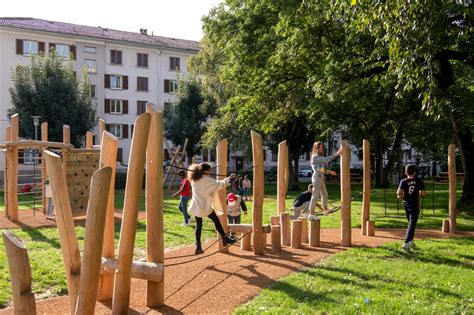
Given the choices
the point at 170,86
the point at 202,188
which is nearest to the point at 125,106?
the point at 170,86

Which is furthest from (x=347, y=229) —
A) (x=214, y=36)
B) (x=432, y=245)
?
(x=214, y=36)

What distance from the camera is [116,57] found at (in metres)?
50.2

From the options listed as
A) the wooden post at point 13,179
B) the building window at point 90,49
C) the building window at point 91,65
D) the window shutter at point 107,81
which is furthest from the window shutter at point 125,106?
the wooden post at point 13,179

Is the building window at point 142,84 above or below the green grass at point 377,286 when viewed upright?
above

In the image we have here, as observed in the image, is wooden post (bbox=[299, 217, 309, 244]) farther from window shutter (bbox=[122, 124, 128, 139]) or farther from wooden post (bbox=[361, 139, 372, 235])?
window shutter (bbox=[122, 124, 128, 139])

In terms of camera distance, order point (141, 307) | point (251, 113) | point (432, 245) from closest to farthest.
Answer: point (141, 307) < point (432, 245) < point (251, 113)

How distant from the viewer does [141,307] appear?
6.04 m

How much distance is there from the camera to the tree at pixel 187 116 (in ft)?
137

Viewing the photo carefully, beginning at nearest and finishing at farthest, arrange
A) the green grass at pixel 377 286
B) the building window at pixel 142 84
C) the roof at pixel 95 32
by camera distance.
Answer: the green grass at pixel 377 286
the roof at pixel 95 32
the building window at pixel 142 84

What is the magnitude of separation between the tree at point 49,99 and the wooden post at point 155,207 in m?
29.4

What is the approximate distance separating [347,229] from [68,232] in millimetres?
6790

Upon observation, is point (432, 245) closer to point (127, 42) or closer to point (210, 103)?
point (210, 103)

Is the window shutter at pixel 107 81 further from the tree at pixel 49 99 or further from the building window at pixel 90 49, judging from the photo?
the tree at pixel 49 99

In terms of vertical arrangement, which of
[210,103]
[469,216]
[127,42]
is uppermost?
[127,42]
